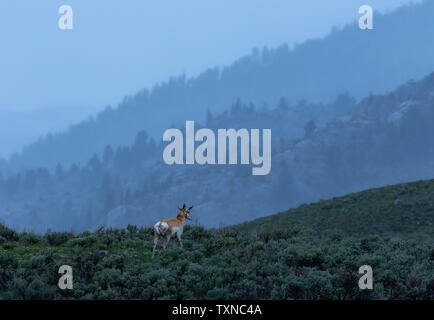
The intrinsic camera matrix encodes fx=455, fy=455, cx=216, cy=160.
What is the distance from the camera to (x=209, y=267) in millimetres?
14414

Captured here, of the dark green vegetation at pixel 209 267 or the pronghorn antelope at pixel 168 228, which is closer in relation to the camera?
the dark green vegetation at pixel 209 267

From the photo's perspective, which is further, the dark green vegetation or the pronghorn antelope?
the pronghorn antelope

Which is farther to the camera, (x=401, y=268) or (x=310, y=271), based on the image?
(x=401, y=268)

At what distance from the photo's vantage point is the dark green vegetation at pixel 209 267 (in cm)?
1273

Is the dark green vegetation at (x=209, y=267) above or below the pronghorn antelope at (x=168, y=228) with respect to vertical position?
below

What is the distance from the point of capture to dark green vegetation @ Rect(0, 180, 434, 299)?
501 inches
